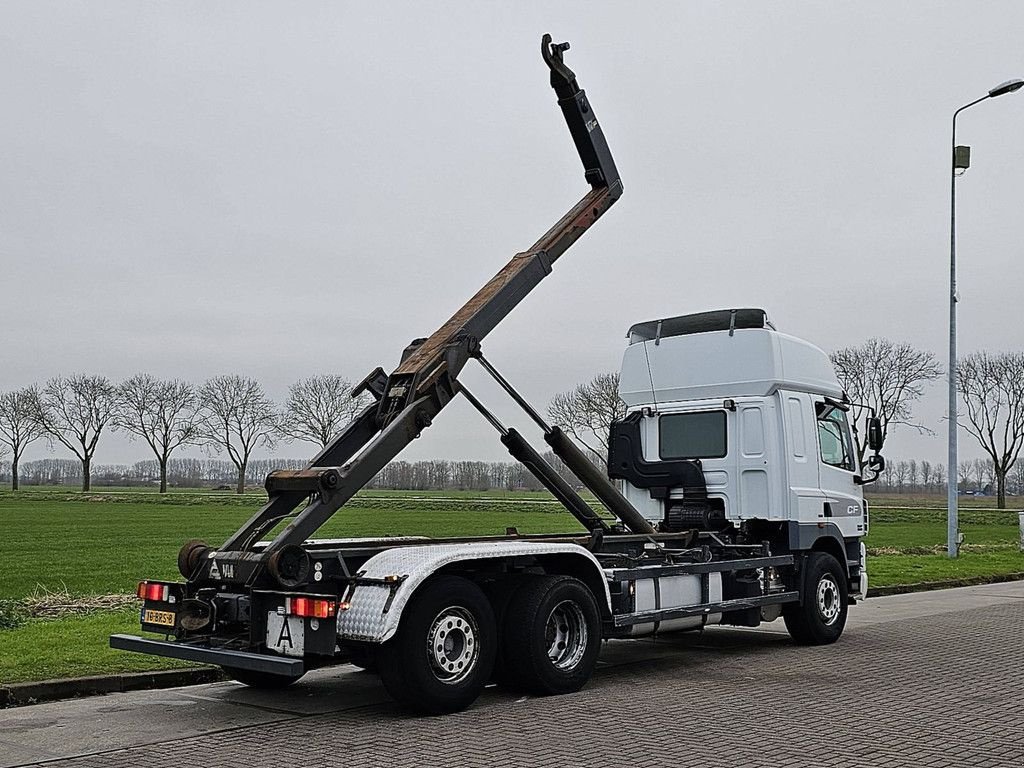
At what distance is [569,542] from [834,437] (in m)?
4.40

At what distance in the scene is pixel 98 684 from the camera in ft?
31.0

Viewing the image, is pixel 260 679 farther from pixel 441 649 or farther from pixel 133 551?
pixel 133 551

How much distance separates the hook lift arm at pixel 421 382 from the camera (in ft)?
28.7

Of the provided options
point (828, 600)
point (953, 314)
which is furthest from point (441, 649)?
point (953, 314)

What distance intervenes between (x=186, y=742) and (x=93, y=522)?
129ft

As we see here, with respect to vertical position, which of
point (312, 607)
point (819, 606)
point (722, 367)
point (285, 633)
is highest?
point (722, 367)

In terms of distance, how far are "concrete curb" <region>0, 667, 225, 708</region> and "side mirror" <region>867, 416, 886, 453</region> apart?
7578 millimetres

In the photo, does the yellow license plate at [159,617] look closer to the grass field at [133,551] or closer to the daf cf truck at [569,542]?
the daf cf truck at [569,542]

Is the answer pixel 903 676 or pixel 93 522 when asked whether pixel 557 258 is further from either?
pixel 93 522

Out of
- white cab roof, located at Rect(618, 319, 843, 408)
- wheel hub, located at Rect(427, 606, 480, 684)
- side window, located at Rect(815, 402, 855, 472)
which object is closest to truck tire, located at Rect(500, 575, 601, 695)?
wheel hub, located at Rect(427, 606, 480, 684)

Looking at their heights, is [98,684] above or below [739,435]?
below

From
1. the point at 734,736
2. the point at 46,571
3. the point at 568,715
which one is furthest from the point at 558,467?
the point at 46,571

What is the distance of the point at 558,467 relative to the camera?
1140 centimetres

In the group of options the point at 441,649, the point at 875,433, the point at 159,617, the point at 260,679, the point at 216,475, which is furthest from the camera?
the point at 216,475
